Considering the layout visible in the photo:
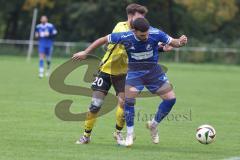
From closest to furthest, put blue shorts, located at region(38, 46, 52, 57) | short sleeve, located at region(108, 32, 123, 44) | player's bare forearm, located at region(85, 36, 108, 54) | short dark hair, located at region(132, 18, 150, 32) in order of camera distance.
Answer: short dark hair, located at region(132, 18, 150, 32)
player's bare forearm, located at region(85, 36, 108, 54)
short sleeve, located at region(108, 32, 123, 44)
blue shorts, located at region(38, 46, 52, 57)

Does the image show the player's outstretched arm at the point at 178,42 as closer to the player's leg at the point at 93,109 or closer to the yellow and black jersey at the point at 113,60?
the yellow and black jersey at the point at 113,60

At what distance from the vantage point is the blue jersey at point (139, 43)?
9789mm

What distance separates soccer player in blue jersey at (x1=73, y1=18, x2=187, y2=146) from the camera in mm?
9742

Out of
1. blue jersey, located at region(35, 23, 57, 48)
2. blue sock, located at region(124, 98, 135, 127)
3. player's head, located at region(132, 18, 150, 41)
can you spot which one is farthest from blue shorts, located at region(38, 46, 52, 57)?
player's head, located at region(132, 18, 150, 41)

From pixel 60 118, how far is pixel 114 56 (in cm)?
337

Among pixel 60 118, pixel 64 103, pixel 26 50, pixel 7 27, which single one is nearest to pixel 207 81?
pixel 64 103

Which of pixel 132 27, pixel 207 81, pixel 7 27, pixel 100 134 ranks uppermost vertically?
pixel 132 27

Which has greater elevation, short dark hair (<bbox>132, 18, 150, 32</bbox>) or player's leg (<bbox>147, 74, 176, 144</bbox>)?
short dark hair (<bbox>132, 18, 150, 32</bbox>)

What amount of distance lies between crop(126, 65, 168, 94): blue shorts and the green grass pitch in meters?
0.86

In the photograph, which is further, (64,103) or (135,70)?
(64,103)

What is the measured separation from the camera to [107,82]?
10344 millimetres

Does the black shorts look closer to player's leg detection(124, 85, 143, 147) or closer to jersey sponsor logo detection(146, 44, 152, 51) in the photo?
player's leg detection(124, 85, 143, 147)

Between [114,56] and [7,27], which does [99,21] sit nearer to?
[7,27]

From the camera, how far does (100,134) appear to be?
11328 mm
